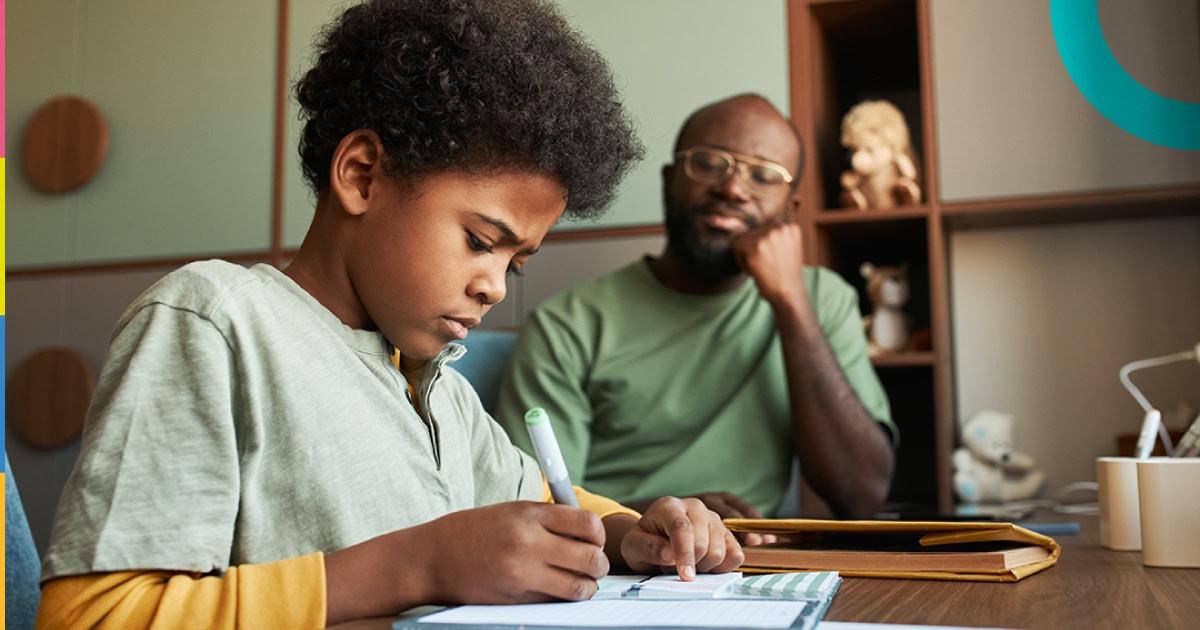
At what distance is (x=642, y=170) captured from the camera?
82.6 inches

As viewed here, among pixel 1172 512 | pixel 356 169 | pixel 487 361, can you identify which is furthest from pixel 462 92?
pixel 487 361

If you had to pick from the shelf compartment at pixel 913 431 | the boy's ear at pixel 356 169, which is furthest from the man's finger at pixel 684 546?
the shelf compartment at pixel 913 431

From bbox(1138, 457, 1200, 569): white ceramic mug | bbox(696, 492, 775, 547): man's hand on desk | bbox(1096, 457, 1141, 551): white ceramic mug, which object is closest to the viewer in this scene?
bbox(1138, 457, 1200, 569): white ceramic mug

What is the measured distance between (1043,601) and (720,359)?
106cm

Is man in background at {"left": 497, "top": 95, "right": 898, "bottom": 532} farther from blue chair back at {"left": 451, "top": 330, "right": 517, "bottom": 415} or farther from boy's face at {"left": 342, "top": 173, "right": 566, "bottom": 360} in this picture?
boy's face at {"left": 342, "top": 173, "right": 566, "bottom": 360}

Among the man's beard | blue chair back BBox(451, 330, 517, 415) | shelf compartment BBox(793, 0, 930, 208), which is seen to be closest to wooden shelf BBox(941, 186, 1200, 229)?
shelf compartment BBox(793, 0, 930, 208)

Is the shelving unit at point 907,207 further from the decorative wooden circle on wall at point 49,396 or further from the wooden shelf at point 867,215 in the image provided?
the decorative wooden circle on wall at point 49,396

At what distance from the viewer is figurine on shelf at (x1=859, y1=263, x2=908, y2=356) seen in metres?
2.02

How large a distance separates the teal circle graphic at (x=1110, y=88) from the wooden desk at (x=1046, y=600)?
1.28 metres

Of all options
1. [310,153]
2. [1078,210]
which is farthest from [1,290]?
[1078,210]

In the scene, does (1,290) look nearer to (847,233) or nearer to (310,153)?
(310,153)

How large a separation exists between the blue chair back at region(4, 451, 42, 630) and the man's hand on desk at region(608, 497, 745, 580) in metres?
0.42

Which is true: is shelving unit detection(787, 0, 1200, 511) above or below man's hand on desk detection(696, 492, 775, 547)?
above

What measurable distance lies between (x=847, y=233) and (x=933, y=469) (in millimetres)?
514
